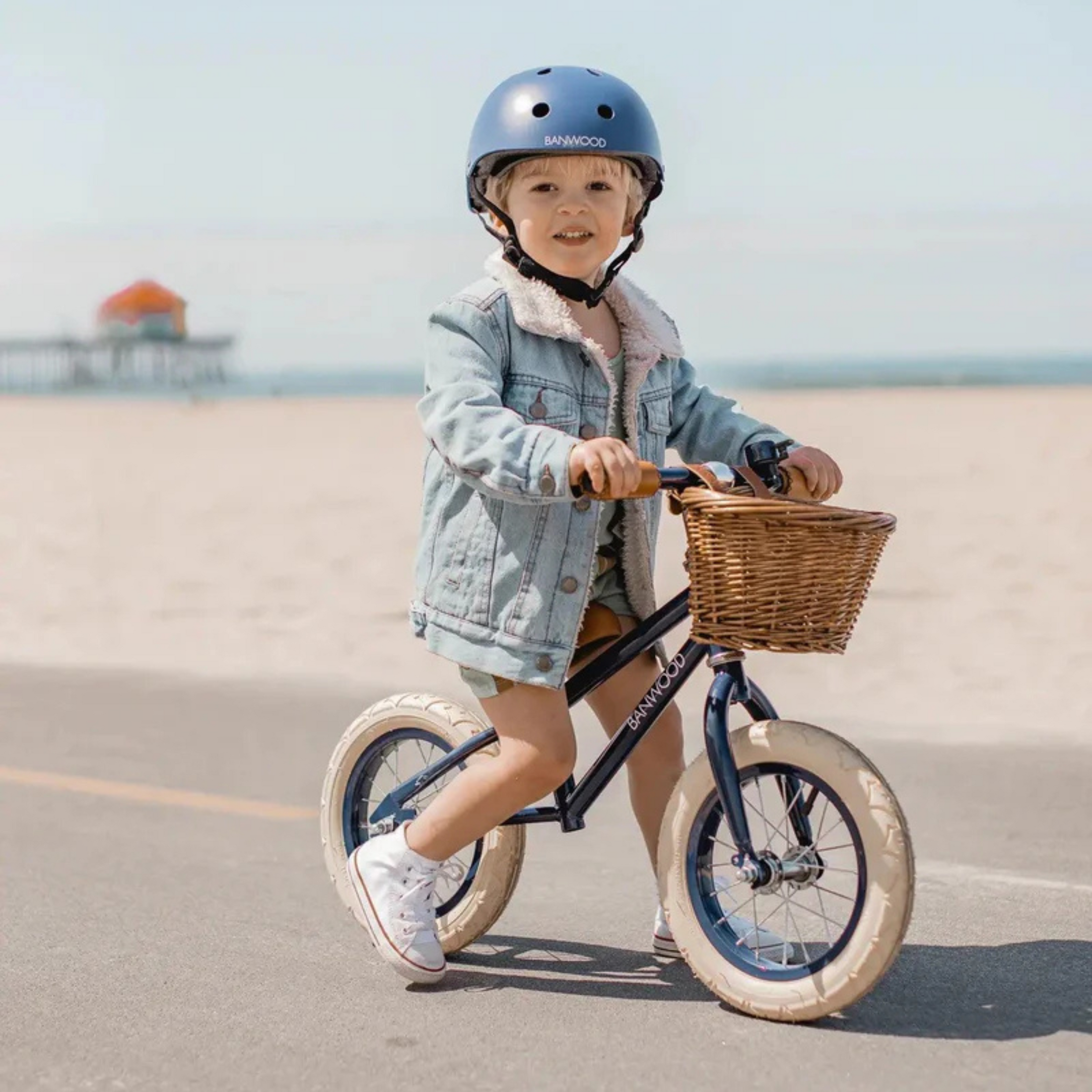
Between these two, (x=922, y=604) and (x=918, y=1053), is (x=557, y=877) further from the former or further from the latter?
(x=922, y=604)

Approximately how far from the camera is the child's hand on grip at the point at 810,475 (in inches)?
164

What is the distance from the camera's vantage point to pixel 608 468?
12.1 ft

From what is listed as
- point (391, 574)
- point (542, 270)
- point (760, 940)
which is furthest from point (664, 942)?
point (391, 574)

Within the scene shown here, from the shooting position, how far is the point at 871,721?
786cm

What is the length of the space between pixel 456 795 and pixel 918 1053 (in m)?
1.17

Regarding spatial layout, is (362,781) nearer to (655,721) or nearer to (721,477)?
(655,721)

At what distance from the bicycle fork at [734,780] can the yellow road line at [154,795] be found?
8.70ft

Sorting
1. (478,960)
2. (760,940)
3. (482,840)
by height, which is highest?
(482,840)

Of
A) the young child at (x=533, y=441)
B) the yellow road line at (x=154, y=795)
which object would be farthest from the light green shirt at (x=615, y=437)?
the yellow road line at (x=154, y=795)

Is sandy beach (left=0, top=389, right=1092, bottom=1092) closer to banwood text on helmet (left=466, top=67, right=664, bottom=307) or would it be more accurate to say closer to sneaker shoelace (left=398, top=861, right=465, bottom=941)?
sneaker shoelace (left=398, top=861, right=465, bottom=941)

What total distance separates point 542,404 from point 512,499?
34cm

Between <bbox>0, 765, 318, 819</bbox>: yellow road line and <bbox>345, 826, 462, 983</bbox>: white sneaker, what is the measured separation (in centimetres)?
201

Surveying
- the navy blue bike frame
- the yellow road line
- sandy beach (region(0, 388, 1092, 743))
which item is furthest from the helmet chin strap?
sandy beach (region(0, 388, 1092, 743))

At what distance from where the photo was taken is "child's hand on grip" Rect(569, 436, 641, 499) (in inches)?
146
